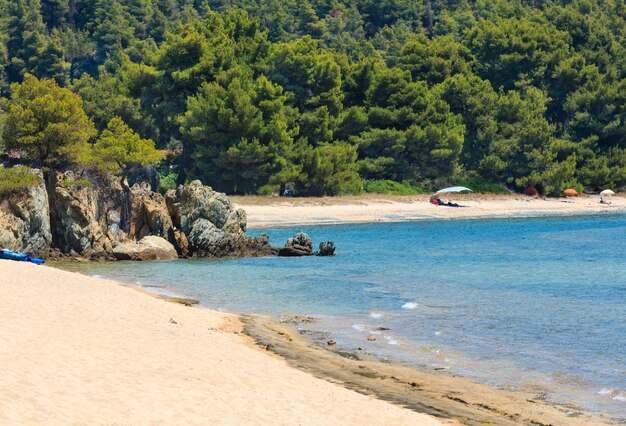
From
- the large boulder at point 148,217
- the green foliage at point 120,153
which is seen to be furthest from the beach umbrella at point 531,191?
the large boulder at point 148,217

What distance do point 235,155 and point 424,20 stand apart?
8223cm

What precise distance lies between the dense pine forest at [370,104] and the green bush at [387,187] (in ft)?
0.72

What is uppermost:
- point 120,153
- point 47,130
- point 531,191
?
point 47,130

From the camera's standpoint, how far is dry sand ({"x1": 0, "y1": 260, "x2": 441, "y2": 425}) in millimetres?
13258

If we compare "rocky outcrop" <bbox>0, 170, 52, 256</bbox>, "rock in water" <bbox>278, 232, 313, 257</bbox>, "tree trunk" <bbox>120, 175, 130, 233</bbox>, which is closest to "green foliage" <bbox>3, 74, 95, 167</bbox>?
"tree trunk" <bbox>120, 175, 130, 233</bbox>

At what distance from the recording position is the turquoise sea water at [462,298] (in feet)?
69.5

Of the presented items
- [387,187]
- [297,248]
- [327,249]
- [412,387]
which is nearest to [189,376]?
[412,387]

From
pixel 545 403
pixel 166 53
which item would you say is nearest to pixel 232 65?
pixel 166 53

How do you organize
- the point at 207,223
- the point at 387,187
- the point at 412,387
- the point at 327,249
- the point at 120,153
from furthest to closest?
the point at 387,187, the point at 120,153, the point at 327,249, the point at 207,223, the point at 412,387

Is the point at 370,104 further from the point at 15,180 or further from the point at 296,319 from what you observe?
the point at 296,319

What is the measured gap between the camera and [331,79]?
86812 mm

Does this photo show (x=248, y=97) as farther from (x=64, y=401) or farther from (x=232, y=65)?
(x=64, y=401)

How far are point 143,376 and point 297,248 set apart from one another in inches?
1283

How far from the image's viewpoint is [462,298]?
108 feet
